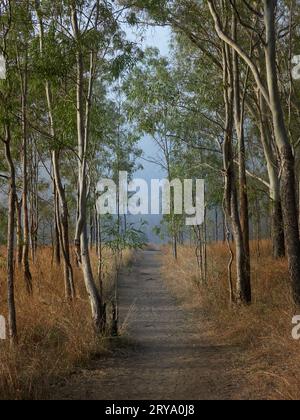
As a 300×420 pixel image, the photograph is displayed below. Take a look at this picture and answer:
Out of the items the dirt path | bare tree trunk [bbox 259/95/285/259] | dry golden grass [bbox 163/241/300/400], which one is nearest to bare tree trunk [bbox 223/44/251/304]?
dry golden grass [bbox 163/241/300/400]

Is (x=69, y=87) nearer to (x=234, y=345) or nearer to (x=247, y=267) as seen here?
(x=247, y=267)

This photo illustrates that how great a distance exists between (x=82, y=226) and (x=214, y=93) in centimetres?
710

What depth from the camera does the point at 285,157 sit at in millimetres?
8328

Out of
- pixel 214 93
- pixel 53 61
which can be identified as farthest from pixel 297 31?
pixel 53 61

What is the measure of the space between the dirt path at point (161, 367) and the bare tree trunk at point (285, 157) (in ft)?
5.49

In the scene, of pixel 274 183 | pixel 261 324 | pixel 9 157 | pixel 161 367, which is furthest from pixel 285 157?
pixel 274 183

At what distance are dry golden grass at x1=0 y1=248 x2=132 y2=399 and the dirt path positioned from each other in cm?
28

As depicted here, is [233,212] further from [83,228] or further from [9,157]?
[9,157]

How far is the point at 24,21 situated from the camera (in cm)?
884

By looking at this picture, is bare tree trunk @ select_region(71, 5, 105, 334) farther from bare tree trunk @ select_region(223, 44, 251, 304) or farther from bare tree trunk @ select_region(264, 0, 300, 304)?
bare tree trunk @ select_region(223, 44, 251, 304)

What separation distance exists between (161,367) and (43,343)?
5.99 ft

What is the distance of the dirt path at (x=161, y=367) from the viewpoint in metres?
6.48

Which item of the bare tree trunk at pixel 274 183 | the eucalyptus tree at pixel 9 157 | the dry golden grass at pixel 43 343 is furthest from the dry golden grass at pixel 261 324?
the eucalyptus tree at pixel 9 157

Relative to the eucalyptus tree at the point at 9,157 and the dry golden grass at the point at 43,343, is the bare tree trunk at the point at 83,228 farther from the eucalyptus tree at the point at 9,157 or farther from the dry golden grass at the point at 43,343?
the eucalyptus tree at the point at 9,157
